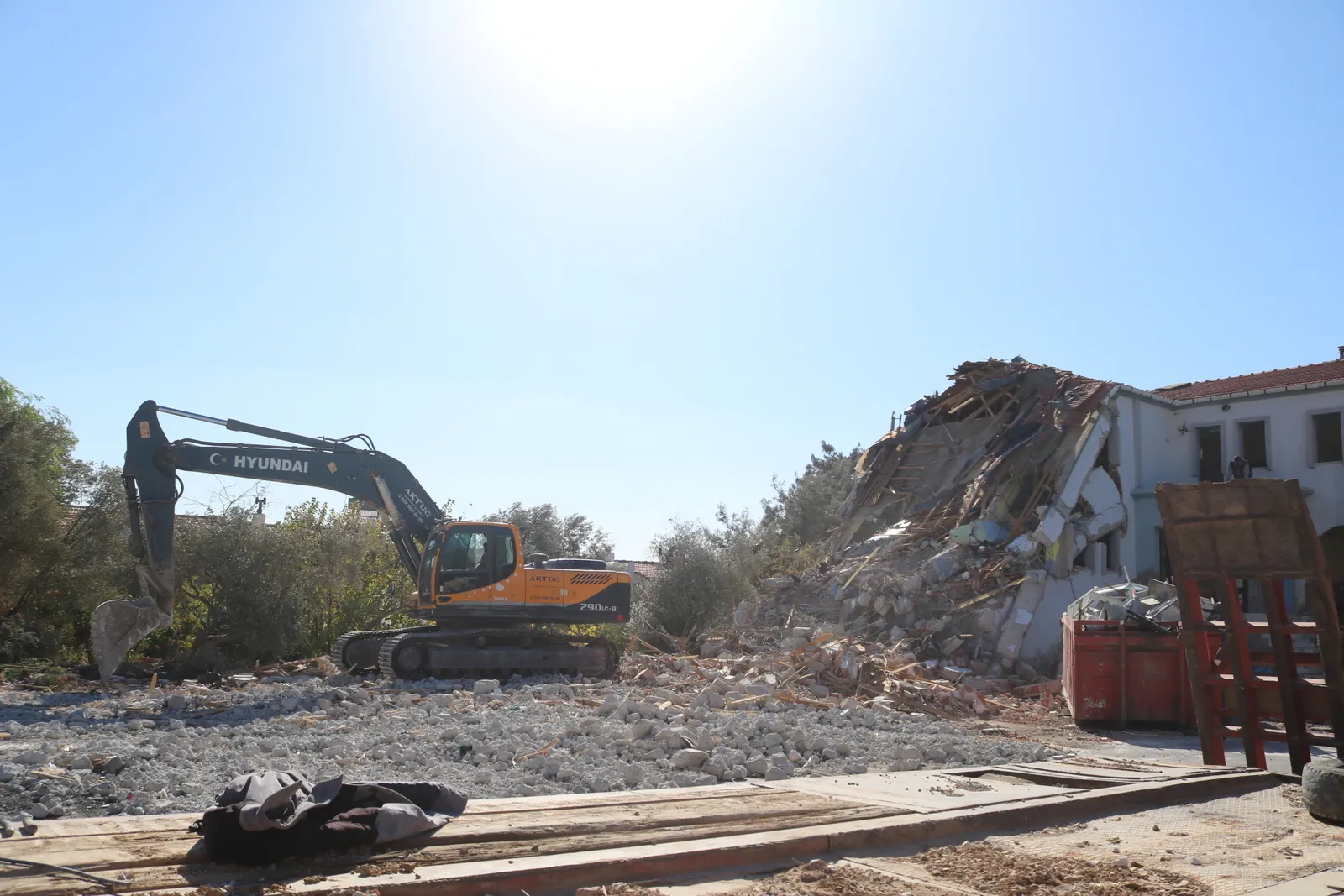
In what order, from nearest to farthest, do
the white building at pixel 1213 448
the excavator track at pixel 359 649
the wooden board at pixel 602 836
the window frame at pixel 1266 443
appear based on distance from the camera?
the wooden board at pixel 602 836
the excavator track at pixel 359 649
the white building at pixel 1213 448
the window frame at pixel 1266 443

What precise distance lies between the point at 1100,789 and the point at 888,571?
16.0 m

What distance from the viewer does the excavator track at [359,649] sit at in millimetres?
17562

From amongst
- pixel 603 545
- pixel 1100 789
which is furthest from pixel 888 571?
pixel 603 545

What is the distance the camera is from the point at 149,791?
7.95 meters

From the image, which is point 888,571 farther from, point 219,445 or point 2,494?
point 2,494

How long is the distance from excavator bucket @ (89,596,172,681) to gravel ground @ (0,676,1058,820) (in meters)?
0.61

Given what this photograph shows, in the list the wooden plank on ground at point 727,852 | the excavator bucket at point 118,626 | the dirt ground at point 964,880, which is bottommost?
the dirt ground at point 964,880

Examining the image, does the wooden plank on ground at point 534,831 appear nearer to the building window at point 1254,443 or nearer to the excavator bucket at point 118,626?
the excavator bucket at point 118,626

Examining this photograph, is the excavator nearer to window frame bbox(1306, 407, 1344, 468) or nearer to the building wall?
the building wall

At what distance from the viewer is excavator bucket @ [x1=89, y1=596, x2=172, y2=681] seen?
14.1m

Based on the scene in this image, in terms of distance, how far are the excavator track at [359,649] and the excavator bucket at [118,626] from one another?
12.0ft

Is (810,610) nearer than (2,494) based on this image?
No

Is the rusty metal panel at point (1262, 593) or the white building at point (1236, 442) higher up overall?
the white building at point (1236, 442)

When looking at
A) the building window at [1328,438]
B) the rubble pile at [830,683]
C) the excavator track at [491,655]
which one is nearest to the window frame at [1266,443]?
the building window at [1328,438]
